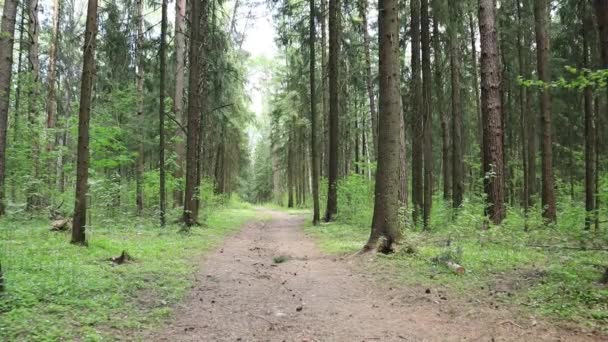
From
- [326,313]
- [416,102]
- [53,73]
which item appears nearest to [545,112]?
[416,102]

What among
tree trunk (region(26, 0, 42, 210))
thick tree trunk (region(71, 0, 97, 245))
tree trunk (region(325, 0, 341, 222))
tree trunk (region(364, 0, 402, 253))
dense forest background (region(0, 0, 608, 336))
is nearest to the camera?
thick tree trunk (region(71, 0, 97, 245))

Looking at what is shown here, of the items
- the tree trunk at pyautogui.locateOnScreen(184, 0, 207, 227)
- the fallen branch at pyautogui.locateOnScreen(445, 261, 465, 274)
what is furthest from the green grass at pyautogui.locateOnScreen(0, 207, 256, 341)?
the fallen branch at pyautogui.locateOnScreen(445, 261, 465, 274)

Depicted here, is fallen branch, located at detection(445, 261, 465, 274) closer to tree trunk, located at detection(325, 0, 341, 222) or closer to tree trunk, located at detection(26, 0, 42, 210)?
tree trunk, located at detection(325, 0, 341, 222)

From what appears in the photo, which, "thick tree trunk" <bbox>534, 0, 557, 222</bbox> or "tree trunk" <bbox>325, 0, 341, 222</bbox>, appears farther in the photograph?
"tree trunk" <bbox>325, 0, 341, 222</bbox>

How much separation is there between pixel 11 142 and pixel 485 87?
1502 cm

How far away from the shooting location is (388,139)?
8672mm

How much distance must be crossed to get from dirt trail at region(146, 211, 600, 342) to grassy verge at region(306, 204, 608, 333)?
1.41ft

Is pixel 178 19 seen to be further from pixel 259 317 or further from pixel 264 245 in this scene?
pixel 259 317

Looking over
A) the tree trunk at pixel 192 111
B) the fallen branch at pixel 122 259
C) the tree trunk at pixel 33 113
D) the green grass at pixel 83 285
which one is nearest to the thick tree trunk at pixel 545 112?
the green grass at pixel 83 285

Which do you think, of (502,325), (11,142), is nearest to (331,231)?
(502,325)

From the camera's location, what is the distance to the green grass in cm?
399

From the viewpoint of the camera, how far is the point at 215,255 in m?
9.39

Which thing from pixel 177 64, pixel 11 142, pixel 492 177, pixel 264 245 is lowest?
pixel 264 245

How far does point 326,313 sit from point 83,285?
10.1ft
